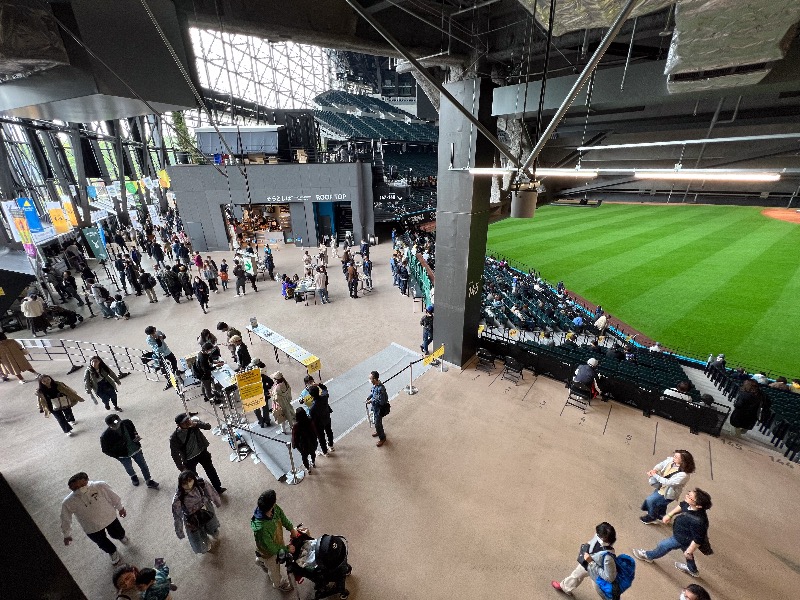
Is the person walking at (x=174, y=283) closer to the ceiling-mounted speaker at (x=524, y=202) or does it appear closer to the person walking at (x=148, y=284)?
the person walking at (x=148, y=284)

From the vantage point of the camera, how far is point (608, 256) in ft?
74.7

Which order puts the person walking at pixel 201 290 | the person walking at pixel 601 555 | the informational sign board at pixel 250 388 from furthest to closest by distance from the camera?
the person walking at pixel 201 290
the informational sign board at pixel 250 388
the person walking at pixel 601 555

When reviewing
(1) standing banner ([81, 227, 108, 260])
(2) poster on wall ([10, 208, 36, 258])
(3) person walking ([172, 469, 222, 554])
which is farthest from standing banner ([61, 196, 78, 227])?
(3) person walking ([172, 469, 222, 554])

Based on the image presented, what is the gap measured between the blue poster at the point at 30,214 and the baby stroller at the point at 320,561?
1418 centimetres

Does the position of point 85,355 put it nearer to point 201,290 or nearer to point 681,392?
point 201,290

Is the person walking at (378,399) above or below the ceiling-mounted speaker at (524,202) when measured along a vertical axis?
below

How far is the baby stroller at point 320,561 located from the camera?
11.6 feet

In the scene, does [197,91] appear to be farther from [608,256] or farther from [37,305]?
[608,256]

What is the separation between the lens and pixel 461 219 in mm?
7926

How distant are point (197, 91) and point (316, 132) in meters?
26.0

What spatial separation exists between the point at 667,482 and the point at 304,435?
524 centimetres

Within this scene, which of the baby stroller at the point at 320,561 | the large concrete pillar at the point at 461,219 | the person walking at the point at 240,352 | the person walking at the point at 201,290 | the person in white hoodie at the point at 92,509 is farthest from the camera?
the person walking at the point at 201,290

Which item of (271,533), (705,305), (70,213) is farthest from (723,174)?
(70,213)

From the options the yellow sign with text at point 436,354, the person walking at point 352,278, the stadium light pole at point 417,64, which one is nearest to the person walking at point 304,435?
the yellow sign with text at point 436,354
